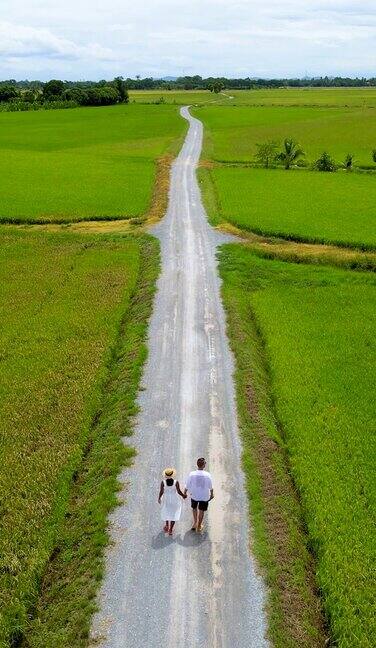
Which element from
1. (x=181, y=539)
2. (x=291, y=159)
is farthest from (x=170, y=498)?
(x=291, y=159)

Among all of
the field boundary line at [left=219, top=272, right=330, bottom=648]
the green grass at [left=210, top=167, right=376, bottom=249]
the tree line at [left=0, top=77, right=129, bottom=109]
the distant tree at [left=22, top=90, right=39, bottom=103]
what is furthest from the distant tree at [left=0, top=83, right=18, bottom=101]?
the field boundary line at [left=219, top=272, right=330, bottom=648]

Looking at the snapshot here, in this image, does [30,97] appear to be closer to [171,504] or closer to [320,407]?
[320,407]

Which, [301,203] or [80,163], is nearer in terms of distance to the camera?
[301,203]

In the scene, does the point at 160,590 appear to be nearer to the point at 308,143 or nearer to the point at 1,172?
the point at 1,172

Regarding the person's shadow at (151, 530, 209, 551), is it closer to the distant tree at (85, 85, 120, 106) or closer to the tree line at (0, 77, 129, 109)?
the tree line at (0, 77, 129, 109)

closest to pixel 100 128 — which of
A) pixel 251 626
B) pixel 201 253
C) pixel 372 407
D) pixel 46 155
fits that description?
pixel 46 155

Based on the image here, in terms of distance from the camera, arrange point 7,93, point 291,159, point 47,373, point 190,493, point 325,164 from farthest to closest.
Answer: point 7,93, point 291,159, point 325,164, point 47,373, point 190,493

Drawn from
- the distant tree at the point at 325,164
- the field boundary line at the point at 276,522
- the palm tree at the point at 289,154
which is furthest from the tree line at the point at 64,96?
the field boundary line at the point at 276,522
